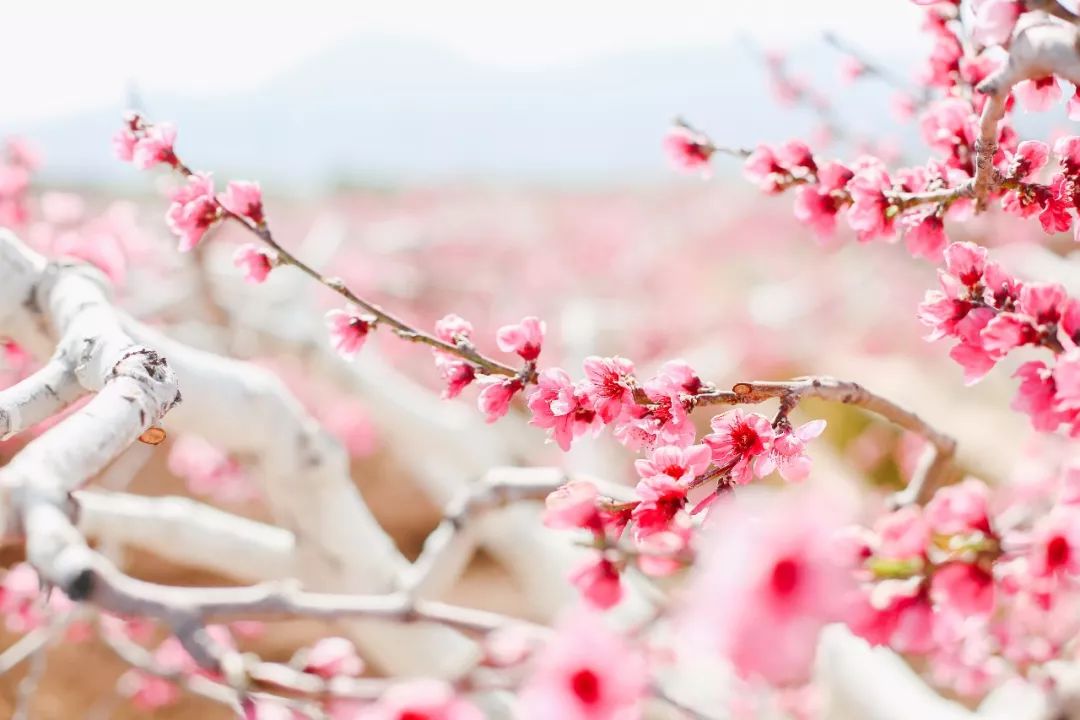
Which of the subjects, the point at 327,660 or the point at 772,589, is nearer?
the point at 772,589

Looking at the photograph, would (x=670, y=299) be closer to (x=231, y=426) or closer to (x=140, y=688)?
(x=140, y=688)

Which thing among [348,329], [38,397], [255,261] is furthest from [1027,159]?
[38,397]

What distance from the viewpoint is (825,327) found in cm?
689

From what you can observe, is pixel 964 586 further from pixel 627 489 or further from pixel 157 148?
pixel 157 148

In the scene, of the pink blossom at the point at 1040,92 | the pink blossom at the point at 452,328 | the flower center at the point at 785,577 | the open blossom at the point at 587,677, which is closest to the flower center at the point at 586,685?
the open blossom at the point at 587,677

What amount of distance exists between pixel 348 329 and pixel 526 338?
24 centimetres

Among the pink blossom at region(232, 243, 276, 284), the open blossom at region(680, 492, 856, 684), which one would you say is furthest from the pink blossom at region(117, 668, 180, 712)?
the open blossom at region(680, 492, 856, 684)

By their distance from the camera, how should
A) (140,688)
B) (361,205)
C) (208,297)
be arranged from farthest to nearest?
1. (361,205)
2. (140,688)
3. (208,297)

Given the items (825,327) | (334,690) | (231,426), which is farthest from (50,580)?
(825,327)

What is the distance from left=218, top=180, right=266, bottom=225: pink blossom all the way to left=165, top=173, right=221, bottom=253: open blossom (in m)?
0.02

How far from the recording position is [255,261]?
3.31 feet

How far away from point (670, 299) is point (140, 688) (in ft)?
19.8

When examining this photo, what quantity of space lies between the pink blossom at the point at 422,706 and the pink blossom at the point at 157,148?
0.79 m

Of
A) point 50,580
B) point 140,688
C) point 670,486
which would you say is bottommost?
point 140,688
